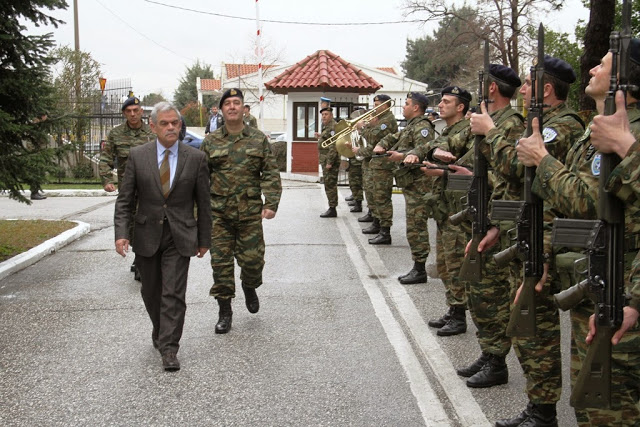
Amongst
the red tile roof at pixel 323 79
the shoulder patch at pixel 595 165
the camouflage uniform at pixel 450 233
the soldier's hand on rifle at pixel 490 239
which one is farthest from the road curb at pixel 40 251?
the red tile roof at pixel 323 79

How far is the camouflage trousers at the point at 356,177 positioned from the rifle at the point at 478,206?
30.6ft

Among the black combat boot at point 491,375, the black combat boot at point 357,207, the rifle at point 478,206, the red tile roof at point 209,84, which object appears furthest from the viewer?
the red tile roof at point 209,84

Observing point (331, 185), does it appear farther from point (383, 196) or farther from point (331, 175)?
point (383, 196)

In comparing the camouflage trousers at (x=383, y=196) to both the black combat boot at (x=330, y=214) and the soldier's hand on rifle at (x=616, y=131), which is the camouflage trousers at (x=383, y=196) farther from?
the soldier's hand on rifle at (x=616, y=131)

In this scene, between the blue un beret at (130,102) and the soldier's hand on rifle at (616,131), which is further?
the blue un beret at (130,102)

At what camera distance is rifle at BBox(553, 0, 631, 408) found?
305 cm

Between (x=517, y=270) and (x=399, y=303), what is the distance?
3.34m

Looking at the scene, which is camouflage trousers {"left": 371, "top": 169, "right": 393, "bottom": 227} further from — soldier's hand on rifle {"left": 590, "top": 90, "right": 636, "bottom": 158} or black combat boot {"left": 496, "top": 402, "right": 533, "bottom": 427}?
soldier's hand on rifle {"left": 590, "top": 90, "right": 636, "bottom": 158}

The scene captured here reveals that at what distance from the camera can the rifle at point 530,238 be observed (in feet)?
13.1

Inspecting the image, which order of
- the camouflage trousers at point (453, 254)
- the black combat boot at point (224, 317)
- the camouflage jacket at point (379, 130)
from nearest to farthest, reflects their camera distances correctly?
the camouflage trousers at point (453, 254)
the black combat boot at point (224, 317)
the camouflage jacket at point (379, 130)

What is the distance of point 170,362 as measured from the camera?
223 inches

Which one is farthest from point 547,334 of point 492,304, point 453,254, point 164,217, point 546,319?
point 164,217

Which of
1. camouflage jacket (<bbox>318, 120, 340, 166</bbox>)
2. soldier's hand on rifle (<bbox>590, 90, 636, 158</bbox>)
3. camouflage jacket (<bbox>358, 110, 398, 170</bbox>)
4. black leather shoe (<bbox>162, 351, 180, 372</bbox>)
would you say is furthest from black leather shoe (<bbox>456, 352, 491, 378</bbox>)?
camouflage jacket (<bbox>318, 120, 340, 166</bbox>)

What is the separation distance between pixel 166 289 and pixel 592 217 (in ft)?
11.6
